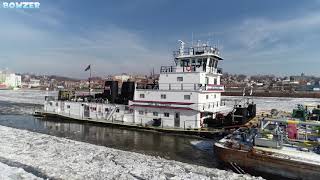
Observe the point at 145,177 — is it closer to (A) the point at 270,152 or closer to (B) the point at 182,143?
(A) the point at 270,152

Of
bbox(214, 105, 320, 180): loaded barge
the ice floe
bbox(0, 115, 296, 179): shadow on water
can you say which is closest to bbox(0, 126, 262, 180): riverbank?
the ice floe

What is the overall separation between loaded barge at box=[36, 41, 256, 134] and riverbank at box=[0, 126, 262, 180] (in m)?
8.22

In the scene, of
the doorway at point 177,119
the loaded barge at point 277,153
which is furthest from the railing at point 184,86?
the loaded barge at point 277,153

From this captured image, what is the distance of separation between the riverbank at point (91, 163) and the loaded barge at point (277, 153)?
5.33ft

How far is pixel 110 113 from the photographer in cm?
2711

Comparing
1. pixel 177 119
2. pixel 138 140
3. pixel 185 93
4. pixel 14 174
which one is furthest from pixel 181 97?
pixel 14 174

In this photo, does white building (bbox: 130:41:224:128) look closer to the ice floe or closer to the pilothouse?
the pilothouse

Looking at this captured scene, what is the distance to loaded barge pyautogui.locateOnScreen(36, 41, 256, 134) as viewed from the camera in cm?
2170

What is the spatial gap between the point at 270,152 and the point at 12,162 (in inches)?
491

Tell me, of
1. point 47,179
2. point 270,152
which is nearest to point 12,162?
point 47,179

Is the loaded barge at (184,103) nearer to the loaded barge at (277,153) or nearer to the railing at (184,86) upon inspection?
the railing at (184,86)

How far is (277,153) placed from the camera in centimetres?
1244

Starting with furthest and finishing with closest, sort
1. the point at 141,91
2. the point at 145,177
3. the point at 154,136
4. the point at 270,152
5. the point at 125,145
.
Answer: the point at 141,91
the point at 154,136
the point at 125,145
the point at 270,152
the point at 145,177

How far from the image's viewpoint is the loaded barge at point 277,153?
11.7 metres
